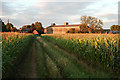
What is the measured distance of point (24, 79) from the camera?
491cm

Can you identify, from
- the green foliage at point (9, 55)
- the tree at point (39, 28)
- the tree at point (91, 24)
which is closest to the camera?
the green foliage at point (9, 55)

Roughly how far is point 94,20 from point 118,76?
55572 mm

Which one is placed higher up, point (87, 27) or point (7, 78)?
point (87, 27)

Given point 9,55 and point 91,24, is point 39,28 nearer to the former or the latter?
point 91,24

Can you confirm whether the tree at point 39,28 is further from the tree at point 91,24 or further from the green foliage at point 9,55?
the green foliage at point 9,55

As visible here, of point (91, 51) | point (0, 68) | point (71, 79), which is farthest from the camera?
point (91, 51)

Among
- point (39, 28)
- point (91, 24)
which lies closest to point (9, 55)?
point (91, 24)

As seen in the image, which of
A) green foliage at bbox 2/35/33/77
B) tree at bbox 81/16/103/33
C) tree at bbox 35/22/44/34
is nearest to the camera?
green foliage at bbox 2/35/33/77

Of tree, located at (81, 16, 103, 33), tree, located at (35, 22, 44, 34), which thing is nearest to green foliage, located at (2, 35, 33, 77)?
tree, located at (81, 16, 103, 33)

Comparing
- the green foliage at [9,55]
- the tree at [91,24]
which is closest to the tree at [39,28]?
the tree at [91,24]

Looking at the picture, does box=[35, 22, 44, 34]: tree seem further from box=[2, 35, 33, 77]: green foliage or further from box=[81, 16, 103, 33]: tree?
box=[2, 35, 33, 77]: green foliage

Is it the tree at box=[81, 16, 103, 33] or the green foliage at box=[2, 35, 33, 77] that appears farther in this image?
the tree at box=[81, 16, 103, 33]

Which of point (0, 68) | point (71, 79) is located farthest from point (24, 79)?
point (71, 79)

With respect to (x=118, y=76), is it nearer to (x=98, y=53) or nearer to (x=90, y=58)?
(x=98, y=53)
